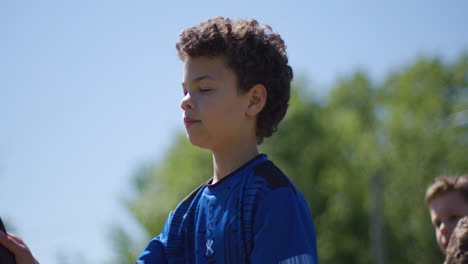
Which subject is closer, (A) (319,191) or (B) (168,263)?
(B) (168,263)

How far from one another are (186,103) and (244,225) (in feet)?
2.11

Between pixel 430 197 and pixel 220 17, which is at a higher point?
pixel 220 17

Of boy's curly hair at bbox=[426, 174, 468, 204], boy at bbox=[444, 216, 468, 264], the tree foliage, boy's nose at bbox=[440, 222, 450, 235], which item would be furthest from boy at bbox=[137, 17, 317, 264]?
the tree foliage

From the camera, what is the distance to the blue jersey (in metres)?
2.58

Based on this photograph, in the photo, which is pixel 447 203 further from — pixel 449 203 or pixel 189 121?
pixel 189 121

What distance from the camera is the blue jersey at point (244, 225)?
8.46 feet

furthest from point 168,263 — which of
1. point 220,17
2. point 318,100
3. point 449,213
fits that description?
point 318,100

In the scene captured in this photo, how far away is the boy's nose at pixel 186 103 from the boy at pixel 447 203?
102 inches

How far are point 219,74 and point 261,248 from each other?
0.83m

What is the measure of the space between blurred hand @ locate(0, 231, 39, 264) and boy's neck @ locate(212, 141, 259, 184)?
84cm

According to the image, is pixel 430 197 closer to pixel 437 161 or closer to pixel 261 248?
pixel 261 248

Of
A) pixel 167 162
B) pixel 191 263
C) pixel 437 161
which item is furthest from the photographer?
pixel 167 162

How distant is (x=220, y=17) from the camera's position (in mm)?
3279

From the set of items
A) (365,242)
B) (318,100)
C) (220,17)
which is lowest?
(365,242)
